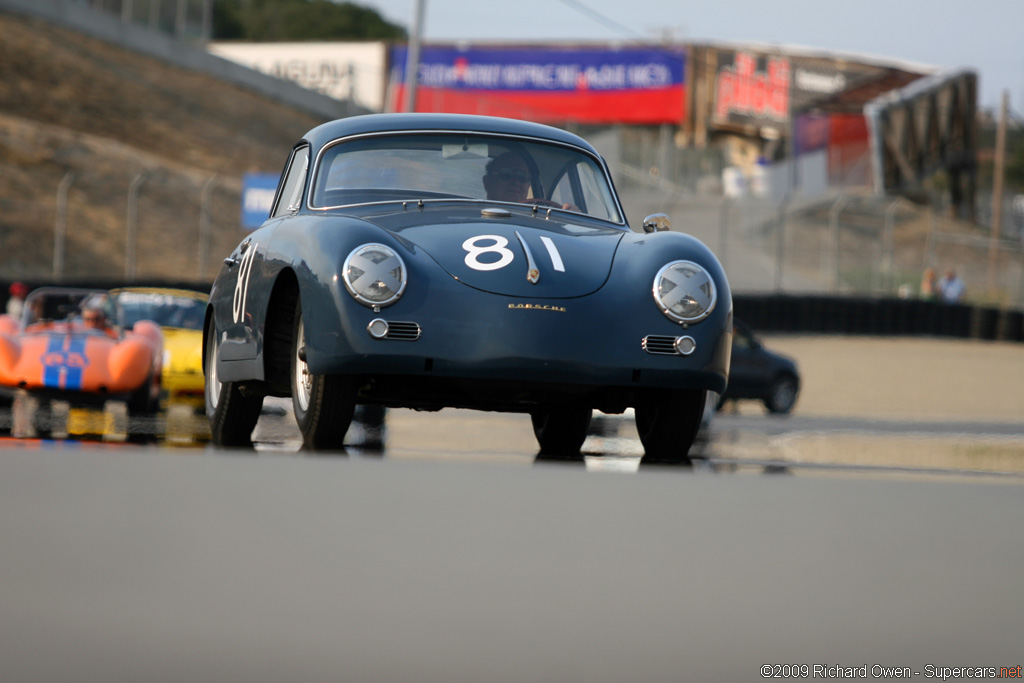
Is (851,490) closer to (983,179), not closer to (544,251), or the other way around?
(544,251)

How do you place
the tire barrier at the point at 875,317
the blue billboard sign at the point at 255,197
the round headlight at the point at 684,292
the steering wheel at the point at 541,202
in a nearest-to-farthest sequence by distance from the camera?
the round headlight at the point at 684,292
the steering wheel at the point at 541,202
the blue billboard sign at the point at 255,197
the tire barrier at the point at 875,317

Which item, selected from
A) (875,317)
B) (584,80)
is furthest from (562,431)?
(584,80)

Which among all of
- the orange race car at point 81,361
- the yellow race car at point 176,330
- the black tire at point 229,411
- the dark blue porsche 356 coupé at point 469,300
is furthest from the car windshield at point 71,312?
the dark blue porsche 356 coupé at point 469,300

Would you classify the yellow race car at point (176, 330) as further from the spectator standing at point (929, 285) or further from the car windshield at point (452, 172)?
the spectator standing at point (929, 285)

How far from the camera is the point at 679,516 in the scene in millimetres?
2711

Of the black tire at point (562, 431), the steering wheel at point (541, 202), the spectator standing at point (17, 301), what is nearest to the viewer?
the steering wheel at point (541, 202)

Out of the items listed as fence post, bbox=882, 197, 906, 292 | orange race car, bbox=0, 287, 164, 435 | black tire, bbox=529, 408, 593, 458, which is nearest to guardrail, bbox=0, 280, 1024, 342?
fence post, bbox=882, 197, 906, 292

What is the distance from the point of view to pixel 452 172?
470 cm

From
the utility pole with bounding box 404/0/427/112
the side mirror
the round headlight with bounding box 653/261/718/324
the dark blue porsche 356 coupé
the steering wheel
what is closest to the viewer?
the dark blue porsche 356 coupé

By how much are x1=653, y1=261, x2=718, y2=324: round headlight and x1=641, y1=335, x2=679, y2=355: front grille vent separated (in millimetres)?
71

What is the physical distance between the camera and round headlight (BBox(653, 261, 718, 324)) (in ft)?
12.9

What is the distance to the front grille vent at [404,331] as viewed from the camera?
12.5 feet

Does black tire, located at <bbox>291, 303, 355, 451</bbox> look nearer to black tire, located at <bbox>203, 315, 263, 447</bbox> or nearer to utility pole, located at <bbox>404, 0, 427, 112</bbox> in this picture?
black tire, located at <bbox>203, 315, 263, 447</bbox>

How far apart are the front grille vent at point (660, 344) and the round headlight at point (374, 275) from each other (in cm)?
74
